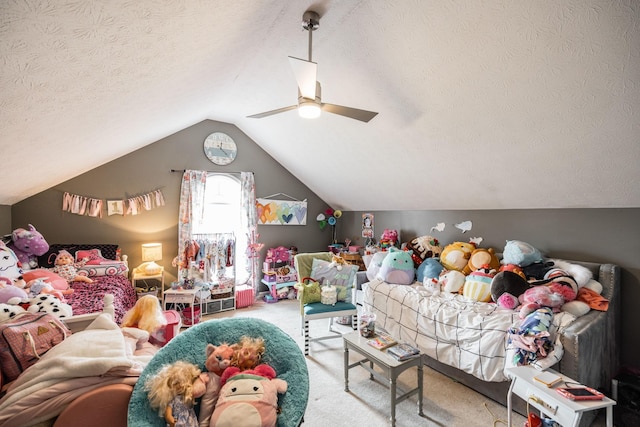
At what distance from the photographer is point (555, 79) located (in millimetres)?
1681

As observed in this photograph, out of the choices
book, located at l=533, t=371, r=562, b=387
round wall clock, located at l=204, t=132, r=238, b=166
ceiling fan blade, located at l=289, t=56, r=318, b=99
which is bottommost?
book, located at l=533, t=371, r=562, b=387

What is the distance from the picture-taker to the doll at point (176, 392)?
1146 mm

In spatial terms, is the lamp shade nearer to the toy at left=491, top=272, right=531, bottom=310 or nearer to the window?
the window

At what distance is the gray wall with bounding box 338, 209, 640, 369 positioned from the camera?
2221 millimetres

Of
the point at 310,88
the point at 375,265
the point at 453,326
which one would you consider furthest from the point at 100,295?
the point at 453,326

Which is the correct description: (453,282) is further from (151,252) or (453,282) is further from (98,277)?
(98,277)

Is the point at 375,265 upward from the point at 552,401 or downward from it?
upward

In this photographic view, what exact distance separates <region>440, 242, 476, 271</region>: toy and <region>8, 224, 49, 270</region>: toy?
15.1 ft

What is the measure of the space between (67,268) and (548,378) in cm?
441

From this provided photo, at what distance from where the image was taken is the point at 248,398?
117 cm

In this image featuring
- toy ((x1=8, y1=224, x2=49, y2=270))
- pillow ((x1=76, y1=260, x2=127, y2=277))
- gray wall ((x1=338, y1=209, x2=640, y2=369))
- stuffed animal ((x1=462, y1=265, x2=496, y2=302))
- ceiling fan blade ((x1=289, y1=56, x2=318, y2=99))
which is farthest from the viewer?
pillow ((x1=76, y1=260, x2=127, y2=277))

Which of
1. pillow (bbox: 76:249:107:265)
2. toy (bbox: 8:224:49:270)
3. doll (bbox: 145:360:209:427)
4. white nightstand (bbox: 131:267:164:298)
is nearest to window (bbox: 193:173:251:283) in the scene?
white nightstand (bbox: 131:267:164:298)

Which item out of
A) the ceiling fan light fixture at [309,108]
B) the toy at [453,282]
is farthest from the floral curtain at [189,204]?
the toy at [453,282]

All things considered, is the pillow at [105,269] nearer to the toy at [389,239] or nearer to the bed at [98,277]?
the bed at [98,277]
